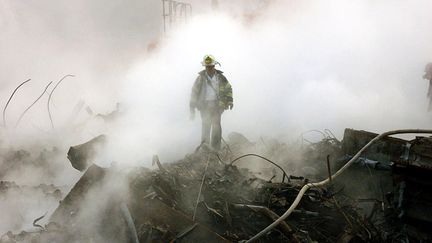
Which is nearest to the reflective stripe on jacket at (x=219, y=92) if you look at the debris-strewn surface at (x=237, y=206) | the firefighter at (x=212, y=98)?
the firefighter at (x=212, y=98)

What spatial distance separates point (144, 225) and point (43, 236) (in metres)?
1.04

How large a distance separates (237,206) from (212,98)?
2.95 metres

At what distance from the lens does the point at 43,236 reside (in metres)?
3.54

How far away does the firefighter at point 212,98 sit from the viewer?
20.9ft

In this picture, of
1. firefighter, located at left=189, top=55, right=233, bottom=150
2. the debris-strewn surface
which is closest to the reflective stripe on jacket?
firefighter, located at left=189, top=55, right=233, bottom=150

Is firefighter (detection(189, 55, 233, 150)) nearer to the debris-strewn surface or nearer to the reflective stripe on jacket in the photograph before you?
the reflective stripe on jacket

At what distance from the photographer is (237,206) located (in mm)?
3768

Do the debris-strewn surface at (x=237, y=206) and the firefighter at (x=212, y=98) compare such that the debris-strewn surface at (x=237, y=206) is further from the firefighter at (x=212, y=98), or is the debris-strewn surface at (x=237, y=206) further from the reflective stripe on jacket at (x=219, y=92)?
the reflective stripe on jacket at (x=219, y=92)

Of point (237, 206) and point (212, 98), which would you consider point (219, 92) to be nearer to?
point (212, 98)

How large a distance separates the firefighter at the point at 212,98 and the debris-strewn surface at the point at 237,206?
186 cm

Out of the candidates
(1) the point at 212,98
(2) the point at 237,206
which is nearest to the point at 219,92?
(1) the point at 212,98

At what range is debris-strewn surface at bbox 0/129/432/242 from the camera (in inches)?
136

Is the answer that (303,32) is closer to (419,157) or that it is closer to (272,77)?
(272,77)

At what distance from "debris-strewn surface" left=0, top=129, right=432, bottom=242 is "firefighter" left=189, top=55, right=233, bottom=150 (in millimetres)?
1856
